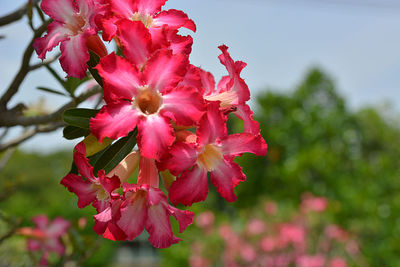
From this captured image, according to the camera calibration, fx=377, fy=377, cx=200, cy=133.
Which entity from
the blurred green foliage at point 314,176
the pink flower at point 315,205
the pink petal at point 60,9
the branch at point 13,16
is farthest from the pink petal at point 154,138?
the pink flower at point 315,205

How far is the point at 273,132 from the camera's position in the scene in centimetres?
1139

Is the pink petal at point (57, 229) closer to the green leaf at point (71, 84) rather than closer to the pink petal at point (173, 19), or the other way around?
the green leaf at point (71, 84)

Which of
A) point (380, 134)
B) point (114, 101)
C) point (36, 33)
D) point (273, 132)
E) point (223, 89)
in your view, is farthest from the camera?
point (380, 134)

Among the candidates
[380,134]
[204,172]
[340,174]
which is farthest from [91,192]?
[380,134]

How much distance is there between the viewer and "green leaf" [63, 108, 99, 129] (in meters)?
0.61

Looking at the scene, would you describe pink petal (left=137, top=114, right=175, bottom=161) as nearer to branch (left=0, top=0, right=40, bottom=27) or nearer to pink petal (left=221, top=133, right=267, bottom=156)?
pink petal (left=221, top=133, right=267, bottom=156)

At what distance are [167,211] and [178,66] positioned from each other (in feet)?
0.73

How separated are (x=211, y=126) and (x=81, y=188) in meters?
0.22

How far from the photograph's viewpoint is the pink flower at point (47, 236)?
4.98 ft

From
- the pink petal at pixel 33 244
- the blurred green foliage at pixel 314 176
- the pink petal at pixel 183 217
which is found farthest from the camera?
the blurred green foliage at pixel 314 176

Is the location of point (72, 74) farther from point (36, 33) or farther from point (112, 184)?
point (36, 33)

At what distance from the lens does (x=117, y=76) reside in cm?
52

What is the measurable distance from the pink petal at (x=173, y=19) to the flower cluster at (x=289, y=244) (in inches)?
178

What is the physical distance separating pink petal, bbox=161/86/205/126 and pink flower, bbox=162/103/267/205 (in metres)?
0.02
